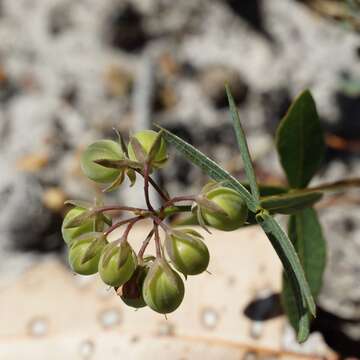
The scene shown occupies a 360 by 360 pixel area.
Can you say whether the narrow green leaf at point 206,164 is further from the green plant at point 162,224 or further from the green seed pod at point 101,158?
the green seed pod at point 101,158

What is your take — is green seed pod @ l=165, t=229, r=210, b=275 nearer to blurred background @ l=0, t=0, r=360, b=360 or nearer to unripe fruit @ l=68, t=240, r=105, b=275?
unripe fruit @ l=68, t=240, r=105, b=275

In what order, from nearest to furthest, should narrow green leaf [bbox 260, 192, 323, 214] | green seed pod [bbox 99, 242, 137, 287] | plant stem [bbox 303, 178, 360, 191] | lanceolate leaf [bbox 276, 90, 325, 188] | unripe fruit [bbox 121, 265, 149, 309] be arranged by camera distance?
green seed pod [bbox 99, 242, 137, 287] < unripe fruit [bbox 121, 265, 149, 309] < narrow green leaf [bbox 260, 192, 323, 214] < plant stem [bbox 303, 178, 360, 191] < lanceolate leaf [bbox 276, 90, 325, 188]

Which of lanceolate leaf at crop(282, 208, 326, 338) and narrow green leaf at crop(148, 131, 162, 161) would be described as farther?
lanceolate leaf at crop(282, 208, 326, 338)

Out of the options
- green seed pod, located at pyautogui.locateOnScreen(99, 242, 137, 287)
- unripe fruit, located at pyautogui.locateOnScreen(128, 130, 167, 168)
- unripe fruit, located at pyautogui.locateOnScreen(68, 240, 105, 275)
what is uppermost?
unripe fruit, located at pyautogui.locateOnScreen(128, 130, 167, 168)

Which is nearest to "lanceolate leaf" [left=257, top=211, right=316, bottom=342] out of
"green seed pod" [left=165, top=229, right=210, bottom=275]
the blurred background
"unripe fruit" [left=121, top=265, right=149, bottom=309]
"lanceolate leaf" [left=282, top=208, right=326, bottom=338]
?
"green seed pod" [left=165, top=229, right=210, bottom=275]

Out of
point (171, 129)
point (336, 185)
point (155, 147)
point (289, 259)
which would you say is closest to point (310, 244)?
point (336, 185)
